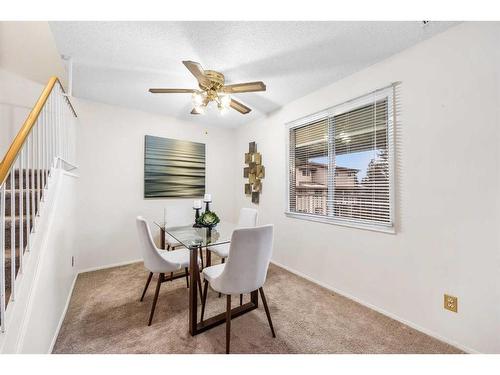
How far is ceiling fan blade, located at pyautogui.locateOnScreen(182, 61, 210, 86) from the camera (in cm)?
151

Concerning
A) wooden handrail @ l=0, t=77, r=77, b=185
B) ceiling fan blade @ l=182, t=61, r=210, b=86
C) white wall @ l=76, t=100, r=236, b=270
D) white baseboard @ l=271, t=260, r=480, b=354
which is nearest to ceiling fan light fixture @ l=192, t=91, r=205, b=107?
ceiling fan blade @ l=182, t=61, r=210, b=86

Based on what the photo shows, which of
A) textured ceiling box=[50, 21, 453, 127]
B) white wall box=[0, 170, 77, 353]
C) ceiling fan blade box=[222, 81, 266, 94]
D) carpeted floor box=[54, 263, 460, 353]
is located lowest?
carpeted floor box=[54, 263, 460, 353]

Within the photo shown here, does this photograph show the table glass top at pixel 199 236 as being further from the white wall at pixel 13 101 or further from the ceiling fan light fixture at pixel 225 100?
the white wall at pixel 13 101

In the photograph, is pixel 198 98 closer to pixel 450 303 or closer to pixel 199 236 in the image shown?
pixel 199 236

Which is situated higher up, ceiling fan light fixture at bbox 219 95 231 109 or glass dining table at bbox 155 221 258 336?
ceiling fan light fixture at bbox 219 95 231 109

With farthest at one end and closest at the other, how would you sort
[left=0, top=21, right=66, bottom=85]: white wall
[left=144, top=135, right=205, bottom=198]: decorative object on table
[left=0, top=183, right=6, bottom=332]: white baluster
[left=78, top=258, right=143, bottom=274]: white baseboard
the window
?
1. [left=144, top=135, right=205, bottom=198]: decorative object on table
2. [left=78, top=258, right=143, bottom=274]: white baseboard
3. [left=0, top=21, right=66, bottom=85]: white wall
4. the window
5. [left=0, top=183, right=6, bottom=332]: white baluster

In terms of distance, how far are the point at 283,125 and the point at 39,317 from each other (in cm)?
307

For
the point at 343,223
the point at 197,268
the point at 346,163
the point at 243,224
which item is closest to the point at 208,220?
the point at 243,224

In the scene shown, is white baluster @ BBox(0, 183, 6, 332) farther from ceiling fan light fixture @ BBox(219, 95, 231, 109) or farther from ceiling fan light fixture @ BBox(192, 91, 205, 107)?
ceiling fan light fixture @ BBox(219, 95, 231, 109)

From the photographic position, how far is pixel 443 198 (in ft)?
5.16

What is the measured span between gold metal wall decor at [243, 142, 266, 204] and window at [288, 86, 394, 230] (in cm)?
63

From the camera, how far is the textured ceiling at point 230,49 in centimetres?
154

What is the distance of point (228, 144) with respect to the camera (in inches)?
162
